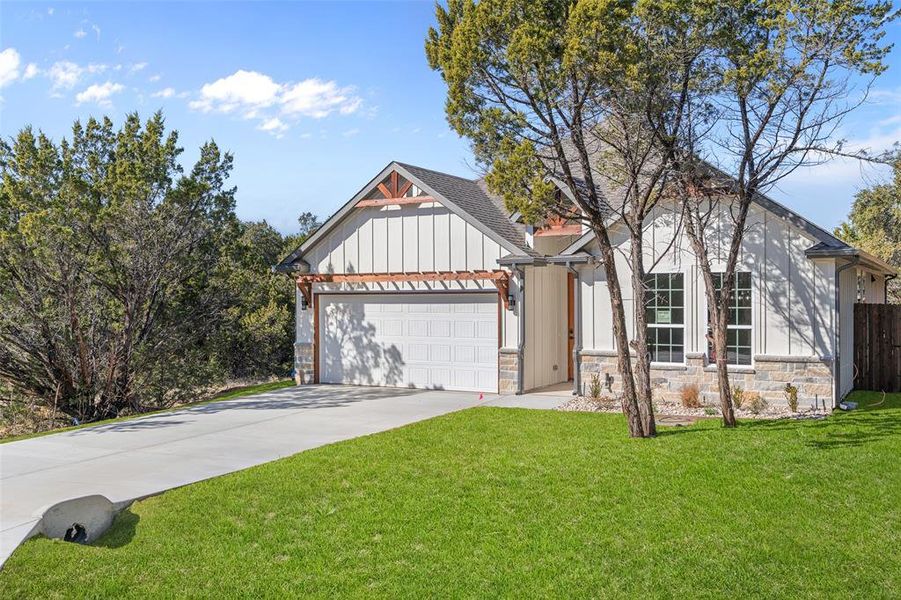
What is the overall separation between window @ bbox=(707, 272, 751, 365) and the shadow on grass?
32.5 feet

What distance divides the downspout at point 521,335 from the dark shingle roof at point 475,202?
509 mm

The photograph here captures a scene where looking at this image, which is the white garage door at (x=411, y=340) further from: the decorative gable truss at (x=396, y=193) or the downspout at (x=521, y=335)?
the decorative gable truss at (x=396, y=193)

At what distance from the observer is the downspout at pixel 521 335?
1468 cm

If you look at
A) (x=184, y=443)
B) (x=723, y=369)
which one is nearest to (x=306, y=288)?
(x=184, y=443)

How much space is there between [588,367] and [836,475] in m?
6.41

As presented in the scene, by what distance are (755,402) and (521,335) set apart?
461cm

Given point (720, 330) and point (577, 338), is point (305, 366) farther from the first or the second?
point (720, 330)

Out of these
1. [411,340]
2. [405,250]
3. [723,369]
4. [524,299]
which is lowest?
[723,369]

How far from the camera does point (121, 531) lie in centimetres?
648

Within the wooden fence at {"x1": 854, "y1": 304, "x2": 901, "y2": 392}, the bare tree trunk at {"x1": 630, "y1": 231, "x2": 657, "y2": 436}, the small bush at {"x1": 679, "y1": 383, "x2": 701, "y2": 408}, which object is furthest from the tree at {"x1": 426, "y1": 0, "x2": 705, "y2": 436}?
the wooden fence at {"x1": 854, "y1": 304, "x2": 901, "y2": 392}

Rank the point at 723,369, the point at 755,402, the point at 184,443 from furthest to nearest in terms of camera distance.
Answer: the point at 755,402, the point at 723,369, the point at 184,443

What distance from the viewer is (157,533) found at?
20.9 feet

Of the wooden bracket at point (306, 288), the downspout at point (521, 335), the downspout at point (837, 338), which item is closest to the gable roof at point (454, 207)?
the wooden bracket at point (306, 288)

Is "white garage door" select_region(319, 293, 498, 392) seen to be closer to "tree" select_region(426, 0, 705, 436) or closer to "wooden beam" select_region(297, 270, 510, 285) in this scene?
"wooden beam" select_region(297, 270, 510, 285)
